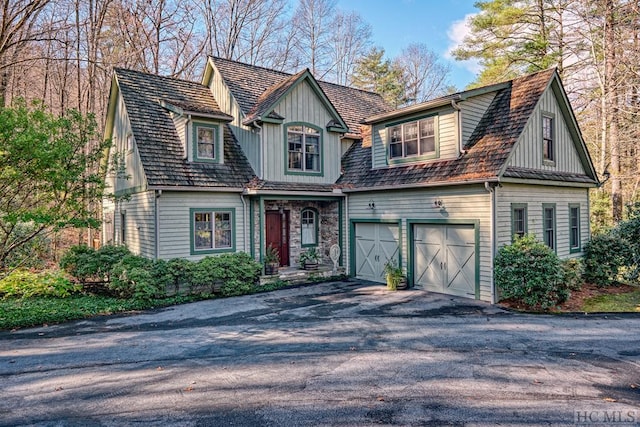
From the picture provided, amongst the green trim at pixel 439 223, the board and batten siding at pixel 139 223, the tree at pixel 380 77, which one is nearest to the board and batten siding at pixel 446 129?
the green trim at pixel 439 223

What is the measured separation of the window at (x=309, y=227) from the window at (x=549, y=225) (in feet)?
26.7

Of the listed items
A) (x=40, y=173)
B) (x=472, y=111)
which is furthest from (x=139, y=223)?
(x=472, y=111)

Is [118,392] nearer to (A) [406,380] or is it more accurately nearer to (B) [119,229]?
(A) [406,380]

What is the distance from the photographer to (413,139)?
12891mm

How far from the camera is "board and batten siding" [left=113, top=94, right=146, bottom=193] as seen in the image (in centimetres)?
1269

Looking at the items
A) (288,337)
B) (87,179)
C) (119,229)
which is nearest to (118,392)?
(288,337)

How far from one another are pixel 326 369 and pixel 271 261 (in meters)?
7.58

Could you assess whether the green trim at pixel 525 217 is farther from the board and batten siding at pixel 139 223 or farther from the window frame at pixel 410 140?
the board and batten siding at pixel 139 223

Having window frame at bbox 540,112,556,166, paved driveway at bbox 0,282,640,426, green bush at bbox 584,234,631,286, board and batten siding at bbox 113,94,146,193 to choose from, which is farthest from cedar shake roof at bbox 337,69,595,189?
board and batten siding at bbox 113,94,146,193

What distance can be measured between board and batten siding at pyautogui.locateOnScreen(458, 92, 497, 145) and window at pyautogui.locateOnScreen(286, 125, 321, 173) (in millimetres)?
5496

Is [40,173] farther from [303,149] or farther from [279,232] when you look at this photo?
[303,149]

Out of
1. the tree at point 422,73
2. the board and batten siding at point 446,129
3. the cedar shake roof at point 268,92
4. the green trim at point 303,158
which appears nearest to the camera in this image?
the board and batten siding at point 446,129

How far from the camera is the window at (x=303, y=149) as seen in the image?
1432 centimetres

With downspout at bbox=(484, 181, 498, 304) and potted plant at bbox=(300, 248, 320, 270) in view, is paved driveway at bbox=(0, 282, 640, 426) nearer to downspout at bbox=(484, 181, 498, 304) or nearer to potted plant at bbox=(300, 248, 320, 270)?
downspout at bbox=(484, 181, 498, 304)
